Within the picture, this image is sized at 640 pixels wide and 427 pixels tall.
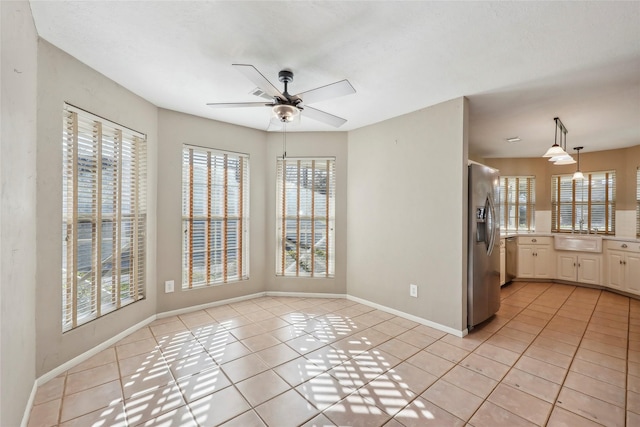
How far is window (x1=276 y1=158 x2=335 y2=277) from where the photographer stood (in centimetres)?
429

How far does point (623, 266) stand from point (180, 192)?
22.9 ft

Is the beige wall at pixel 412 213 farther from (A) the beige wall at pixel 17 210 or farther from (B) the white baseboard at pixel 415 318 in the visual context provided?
(A) the beige wall at pixel 17 210

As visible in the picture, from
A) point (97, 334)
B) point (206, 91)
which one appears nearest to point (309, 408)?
point (97, 334)

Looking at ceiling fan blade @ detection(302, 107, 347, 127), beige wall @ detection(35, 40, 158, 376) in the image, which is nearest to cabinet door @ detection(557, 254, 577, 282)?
ceiling fan blade @ detection(302, 107, 347, 127)

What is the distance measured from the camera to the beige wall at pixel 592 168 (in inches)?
189

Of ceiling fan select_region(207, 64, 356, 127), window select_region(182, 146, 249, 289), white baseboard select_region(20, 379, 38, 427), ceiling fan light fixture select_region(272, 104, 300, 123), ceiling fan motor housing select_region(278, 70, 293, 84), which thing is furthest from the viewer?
window select_region(182, 146, 249, 289)

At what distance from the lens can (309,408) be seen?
6.08 feet

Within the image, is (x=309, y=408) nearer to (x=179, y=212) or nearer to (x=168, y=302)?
(x=168, y=302)

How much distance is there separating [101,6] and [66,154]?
4.19 feet

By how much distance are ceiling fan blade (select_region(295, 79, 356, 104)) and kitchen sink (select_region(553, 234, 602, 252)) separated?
558cm

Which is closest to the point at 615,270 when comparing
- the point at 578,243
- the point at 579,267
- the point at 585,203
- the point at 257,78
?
the point at 579,267

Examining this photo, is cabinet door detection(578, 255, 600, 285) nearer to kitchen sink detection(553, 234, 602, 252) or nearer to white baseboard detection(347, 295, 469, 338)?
kitchen sink detection(553, 234, 602, 252)

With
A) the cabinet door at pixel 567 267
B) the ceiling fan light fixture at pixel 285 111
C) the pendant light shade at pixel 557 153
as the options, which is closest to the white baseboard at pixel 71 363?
the ceiling fan light fixture at pixel 285 111

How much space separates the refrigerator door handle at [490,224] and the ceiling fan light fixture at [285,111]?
2559 mm
